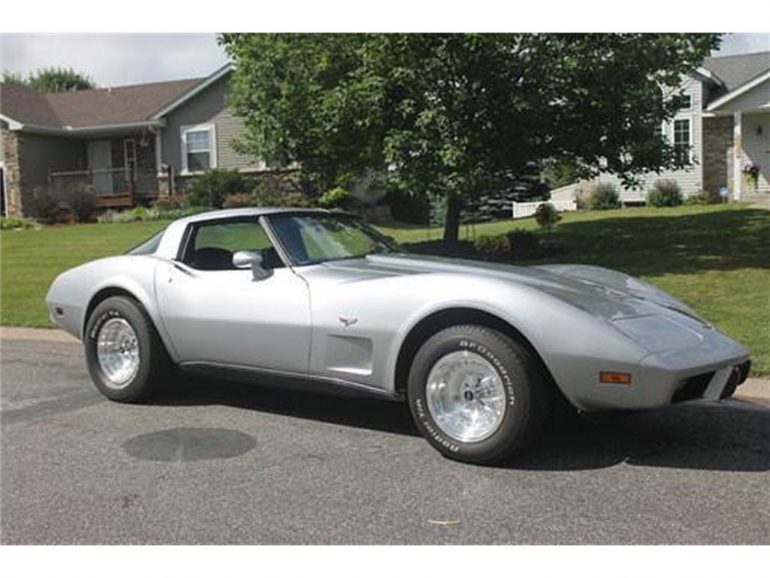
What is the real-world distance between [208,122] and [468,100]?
1939 centimetres

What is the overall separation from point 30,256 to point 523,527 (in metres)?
15.9

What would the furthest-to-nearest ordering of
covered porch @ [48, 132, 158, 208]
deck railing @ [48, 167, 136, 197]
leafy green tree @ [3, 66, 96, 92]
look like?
leafy green tree @ [3, 66, 96, 92]
deck railing @ [48, 167, 136, 197]
covered porch @ [48, 132, 158, 208]

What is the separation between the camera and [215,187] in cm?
2714

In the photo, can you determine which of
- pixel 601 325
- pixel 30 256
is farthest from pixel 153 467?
pixel 30 256

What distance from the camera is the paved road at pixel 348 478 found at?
3.87 m

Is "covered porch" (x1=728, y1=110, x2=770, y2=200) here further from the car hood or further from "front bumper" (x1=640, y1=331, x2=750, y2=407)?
"front bumper" (x1=640, y1=331, x2=750, y2=407)

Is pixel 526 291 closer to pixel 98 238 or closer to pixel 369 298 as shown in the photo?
pixel 369 298

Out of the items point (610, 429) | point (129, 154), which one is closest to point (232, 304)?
point (610, 429)

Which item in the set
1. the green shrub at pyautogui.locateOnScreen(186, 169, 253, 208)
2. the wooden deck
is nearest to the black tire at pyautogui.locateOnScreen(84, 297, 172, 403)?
the green shrub at pyautogui.locateOnScreen(186, 169, 253, 208)

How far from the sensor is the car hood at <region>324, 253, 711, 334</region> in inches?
191

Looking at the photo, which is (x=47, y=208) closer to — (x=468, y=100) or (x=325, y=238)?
(x=468, y=100)

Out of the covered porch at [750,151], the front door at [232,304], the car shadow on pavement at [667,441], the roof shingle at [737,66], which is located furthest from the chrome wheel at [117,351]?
the roof shingle at [737,66]

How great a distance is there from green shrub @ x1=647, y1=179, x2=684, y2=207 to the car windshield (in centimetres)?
2112

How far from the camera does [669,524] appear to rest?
152 inches
